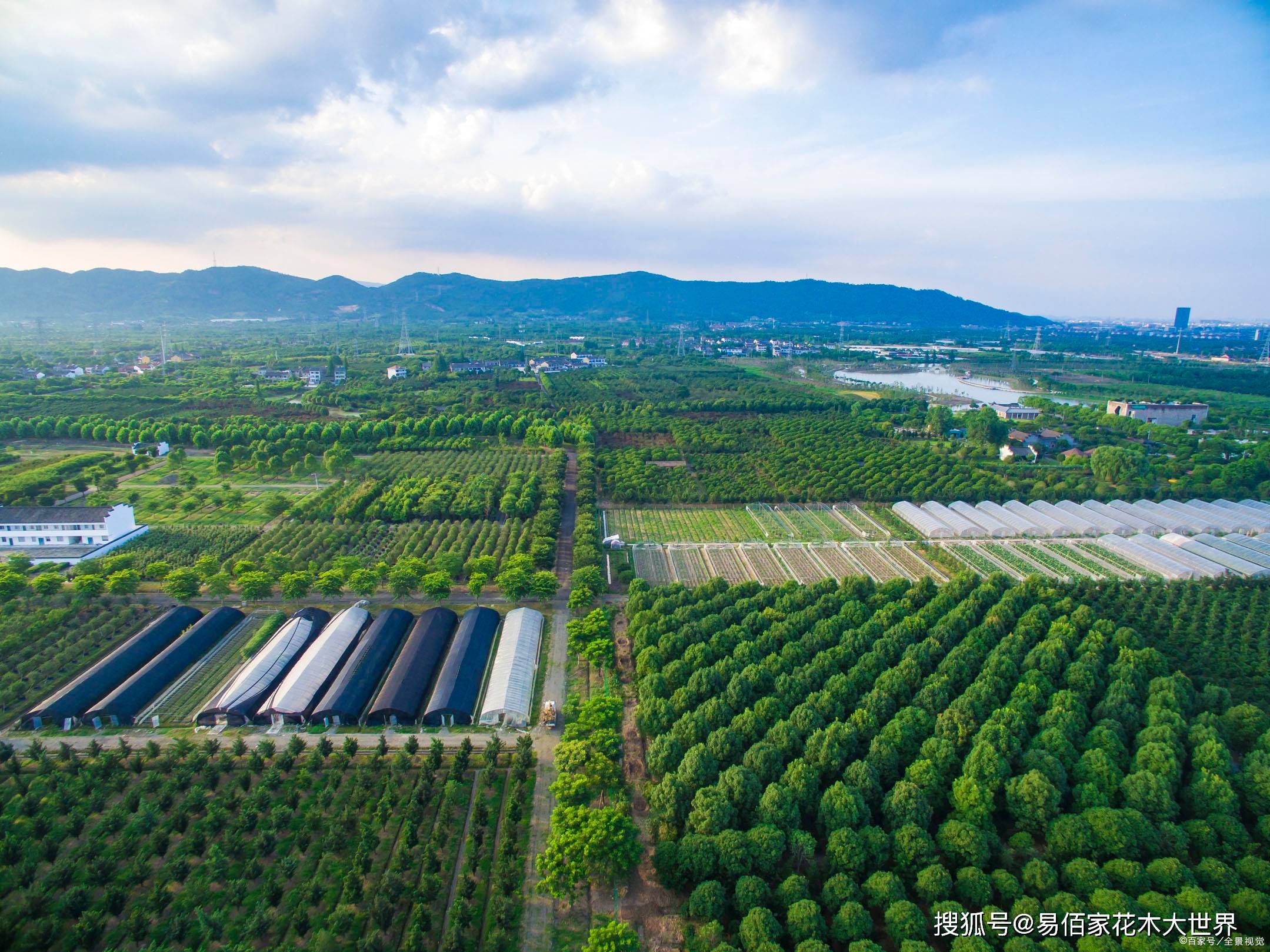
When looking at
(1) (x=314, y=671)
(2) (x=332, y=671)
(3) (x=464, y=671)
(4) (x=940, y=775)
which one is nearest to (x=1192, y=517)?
(4) (x=940, y=775)

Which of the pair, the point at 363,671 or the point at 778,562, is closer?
the point at 363,671

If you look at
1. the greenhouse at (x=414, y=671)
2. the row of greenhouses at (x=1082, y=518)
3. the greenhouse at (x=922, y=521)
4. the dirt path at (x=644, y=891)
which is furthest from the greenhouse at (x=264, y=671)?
the row of greenhouses at (x=1082, y=518)

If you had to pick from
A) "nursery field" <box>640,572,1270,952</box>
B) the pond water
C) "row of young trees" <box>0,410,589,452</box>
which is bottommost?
"nursery field" <box>640,572,1270,952</box>

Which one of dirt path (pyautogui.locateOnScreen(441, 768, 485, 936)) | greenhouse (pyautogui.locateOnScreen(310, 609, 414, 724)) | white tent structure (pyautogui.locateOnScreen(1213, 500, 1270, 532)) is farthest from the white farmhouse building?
white tent structure (pyautogui.locateOnScreen(1213, 500, 1270, 532))

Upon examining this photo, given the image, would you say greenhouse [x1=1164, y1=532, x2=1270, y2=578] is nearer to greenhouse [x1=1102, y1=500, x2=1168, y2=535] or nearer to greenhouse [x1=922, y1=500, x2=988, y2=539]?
greenhouse [x1=1102, y1=500, x2=1168, y2=535]

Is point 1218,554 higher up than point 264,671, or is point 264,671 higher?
point 1218,554

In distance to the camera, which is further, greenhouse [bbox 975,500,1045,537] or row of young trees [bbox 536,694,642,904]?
greenhouse [bbox 975,500,1045,537]

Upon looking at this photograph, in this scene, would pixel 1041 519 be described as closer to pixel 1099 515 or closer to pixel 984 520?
pixel 984 520
